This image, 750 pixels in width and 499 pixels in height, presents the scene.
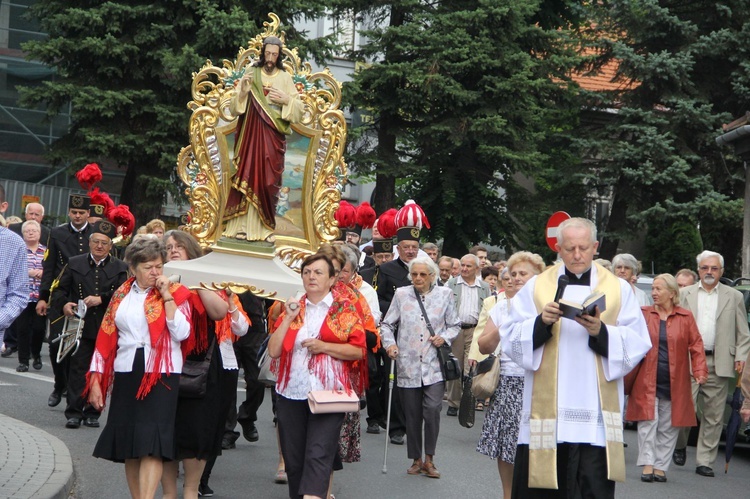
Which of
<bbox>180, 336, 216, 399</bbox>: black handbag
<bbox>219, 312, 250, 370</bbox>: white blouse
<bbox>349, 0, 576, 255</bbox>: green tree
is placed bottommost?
<bbox>180, 336, 216, 399</bbox>: black handbag

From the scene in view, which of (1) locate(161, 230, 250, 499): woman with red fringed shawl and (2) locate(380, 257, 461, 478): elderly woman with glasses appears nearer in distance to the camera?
(1) locate(161, 230, 250, 499): woman with red fringed shawl

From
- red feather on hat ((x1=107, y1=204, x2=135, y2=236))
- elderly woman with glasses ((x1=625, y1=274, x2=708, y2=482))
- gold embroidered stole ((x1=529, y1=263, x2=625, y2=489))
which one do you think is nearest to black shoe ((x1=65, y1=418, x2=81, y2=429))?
red feather on hat ((x1=107, y1=204, x2=135, y2=236))

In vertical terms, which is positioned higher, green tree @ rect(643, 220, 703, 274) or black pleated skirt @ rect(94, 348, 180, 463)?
green tree @ rect(643, 220, 703, 274)

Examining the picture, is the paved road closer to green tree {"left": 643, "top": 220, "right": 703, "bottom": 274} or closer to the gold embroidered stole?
the gold embroidered stole

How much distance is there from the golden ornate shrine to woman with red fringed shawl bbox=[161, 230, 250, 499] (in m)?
4.95

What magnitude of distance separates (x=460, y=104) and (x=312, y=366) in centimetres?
1911

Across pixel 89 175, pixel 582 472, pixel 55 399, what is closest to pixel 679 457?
pixel 55 399

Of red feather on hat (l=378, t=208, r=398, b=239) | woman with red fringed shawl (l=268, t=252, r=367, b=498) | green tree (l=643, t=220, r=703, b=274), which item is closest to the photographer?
woman with red fringed shawl (l=268, t=252, r=367, b=498)

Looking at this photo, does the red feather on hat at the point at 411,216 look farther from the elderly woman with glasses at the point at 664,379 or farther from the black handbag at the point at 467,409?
the black handbag at the point at 467,409

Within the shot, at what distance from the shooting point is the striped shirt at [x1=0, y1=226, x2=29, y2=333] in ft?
24.6

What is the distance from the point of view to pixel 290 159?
13781mm

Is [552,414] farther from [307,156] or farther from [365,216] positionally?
[365,216]

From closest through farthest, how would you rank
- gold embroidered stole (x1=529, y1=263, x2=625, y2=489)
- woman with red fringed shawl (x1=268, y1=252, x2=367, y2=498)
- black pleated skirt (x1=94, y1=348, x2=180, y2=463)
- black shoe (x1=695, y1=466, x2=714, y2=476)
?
gold embroidered stole (x1=529, y1=263, x2=625, y2=489) → black pleated skirt (x1=94, y1=348, x2=180, y2=463) → woman with red fringed shawl (x1=268, y1=252, x2=367, y2=498) → black shoe (x1=695, y1=466, x2=714, y2=476)

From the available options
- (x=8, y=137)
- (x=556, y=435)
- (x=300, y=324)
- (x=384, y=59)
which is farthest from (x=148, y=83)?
(x=556, y=435)
